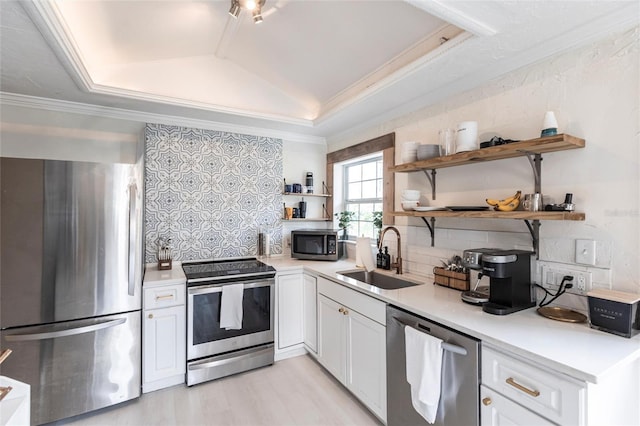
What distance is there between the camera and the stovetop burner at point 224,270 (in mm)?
2512

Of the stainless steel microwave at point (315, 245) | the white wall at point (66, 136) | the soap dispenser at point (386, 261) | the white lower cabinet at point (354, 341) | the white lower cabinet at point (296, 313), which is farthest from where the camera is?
the stainless steel microwave at point (315, 245)

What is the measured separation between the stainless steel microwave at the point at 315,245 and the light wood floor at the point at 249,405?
1147mm

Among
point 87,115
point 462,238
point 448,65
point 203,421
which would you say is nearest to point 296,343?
point 203,421

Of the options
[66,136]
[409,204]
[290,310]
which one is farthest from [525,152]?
[66,136]

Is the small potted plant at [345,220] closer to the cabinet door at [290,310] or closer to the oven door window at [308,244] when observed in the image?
the oven door window at [308,244]

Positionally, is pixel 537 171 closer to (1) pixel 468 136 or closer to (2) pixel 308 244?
(1) pixel 468 136

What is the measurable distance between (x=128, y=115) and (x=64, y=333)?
1901mm

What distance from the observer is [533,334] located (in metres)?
1.31

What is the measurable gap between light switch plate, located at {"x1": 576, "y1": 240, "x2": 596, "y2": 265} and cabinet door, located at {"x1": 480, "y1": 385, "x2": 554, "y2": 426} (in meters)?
0.84

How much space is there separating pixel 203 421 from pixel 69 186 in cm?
186

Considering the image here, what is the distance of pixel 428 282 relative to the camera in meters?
2.30

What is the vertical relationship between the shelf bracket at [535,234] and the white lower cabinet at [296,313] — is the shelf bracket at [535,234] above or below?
above

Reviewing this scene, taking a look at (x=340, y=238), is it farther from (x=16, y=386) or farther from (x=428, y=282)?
(x=16, y=386)

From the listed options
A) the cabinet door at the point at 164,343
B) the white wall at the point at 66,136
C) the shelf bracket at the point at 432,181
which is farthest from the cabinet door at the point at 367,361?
the white wall at the point at 66,136
